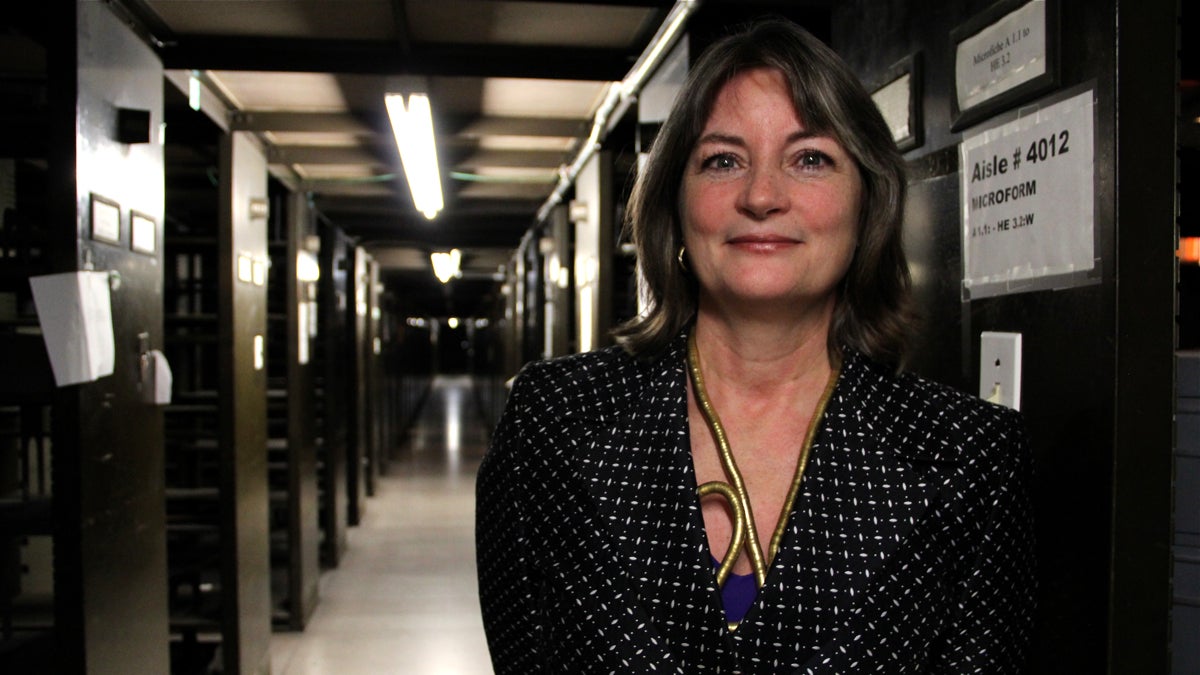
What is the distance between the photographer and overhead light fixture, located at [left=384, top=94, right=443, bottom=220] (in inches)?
158

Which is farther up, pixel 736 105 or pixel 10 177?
pixel 10 177

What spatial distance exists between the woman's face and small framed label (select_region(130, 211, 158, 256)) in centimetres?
211

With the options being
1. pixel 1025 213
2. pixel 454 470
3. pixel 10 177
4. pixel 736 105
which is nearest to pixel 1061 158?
pixel 1025 213

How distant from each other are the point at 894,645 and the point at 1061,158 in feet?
2.41

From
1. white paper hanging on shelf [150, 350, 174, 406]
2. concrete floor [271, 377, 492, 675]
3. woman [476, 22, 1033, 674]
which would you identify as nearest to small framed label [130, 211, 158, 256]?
white paper hanging on shelf [150, 350, 174, 406]

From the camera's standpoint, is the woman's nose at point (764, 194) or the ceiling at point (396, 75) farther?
the ceiling at point (396, 75)

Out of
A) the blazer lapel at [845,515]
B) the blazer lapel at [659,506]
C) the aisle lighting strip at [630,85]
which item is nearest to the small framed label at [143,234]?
the aisle lighting strip at [630,85]

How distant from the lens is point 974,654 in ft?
4.29

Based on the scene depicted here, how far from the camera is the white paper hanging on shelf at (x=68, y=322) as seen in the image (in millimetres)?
2367

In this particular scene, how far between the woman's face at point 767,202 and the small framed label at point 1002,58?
12.7 inches

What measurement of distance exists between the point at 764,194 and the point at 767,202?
0.01 m

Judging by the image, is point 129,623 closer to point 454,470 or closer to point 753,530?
point 753,530

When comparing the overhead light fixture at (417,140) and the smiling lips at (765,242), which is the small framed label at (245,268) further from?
the smiling lips at (765,242)

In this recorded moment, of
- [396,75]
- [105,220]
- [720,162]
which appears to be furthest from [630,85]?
[720,162]
